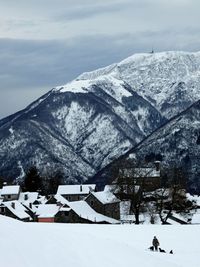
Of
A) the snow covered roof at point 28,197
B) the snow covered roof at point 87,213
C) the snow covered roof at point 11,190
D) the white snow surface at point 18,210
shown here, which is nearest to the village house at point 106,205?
the snow covered roof at point 87,213

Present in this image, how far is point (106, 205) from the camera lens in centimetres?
8325

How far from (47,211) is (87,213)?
5822 millimetres

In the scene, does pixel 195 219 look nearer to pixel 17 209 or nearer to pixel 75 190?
pixel 17 209

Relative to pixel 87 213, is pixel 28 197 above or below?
above

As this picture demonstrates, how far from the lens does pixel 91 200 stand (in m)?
84.6

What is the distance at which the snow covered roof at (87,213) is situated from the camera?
251 feet

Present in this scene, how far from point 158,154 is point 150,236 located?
163635 millimetres

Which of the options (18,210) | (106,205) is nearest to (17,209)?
(18,210)

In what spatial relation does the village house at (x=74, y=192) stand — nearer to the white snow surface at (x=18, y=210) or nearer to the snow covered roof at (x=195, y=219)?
the white snow surface at (x=18, y=210)

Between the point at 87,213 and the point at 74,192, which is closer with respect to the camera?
the point at 87,213

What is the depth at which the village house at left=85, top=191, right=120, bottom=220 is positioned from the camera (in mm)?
82938

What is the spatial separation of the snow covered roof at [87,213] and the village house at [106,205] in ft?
7.72

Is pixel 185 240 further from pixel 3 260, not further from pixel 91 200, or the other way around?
pixel 91 200

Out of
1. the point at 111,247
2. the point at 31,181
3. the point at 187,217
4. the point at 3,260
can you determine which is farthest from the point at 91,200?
the point at 3,260
